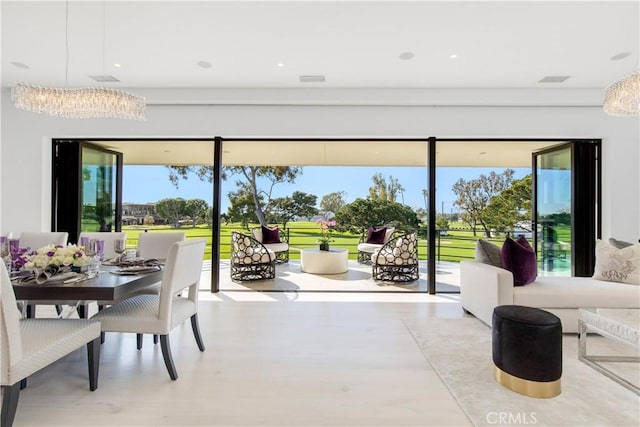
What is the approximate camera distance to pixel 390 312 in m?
3.73

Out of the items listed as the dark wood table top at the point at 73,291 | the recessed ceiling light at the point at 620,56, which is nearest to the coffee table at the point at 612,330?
the recessed ceiling light at the point at 620,56

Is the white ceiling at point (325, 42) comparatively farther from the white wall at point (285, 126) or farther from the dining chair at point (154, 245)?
the dining chair at point (154, 245)

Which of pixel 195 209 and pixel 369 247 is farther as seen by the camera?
pixel 369 247

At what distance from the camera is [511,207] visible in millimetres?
5438

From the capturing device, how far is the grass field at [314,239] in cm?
515

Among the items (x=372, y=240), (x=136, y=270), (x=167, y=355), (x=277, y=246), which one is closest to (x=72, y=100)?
(x=136, y=270)

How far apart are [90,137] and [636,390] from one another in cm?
652

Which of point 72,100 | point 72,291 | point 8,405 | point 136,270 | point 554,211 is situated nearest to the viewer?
point 8,405

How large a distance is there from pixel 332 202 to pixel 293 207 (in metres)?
1.00

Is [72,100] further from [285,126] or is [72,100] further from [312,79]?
[312,79]

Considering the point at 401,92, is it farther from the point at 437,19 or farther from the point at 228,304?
the point at 228,304

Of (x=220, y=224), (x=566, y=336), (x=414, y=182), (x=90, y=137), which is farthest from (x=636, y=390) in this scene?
(x=90, y=137)

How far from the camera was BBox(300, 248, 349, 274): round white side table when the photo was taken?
6148mm

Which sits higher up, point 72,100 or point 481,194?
point 72,100
